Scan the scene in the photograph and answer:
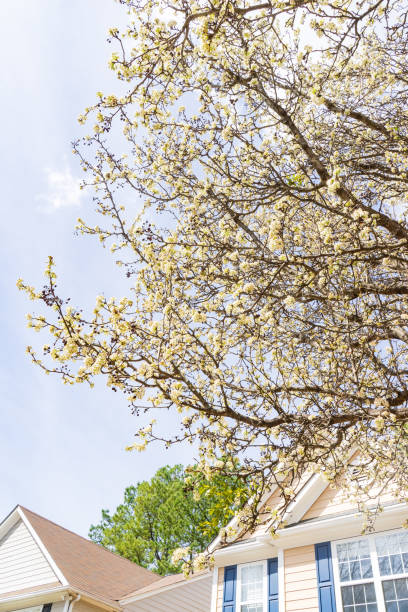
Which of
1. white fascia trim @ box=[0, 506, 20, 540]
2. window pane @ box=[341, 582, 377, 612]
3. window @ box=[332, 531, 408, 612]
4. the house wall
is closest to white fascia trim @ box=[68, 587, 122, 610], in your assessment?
the house wall

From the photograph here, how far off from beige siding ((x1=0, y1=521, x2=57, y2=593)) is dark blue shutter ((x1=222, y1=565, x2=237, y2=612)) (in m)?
4.87

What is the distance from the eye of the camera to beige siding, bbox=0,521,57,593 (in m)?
12.8

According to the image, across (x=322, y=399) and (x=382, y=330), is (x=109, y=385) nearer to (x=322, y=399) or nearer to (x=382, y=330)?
(x=322, y=399)

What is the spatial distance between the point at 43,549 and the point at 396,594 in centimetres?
945

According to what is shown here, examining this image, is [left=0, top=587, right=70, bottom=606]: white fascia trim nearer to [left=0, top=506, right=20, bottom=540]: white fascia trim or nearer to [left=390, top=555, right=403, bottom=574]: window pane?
[left=0, top=506, right=20, bottom=540]: white fascia trim

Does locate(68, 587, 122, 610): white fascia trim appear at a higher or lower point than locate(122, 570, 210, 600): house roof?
lower

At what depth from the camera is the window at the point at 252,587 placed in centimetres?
923

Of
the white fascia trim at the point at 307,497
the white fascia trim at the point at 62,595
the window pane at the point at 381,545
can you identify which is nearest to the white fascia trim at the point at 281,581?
the white fascia trim at the point at 307,497

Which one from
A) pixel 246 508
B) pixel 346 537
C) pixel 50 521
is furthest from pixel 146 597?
pixel 246 508

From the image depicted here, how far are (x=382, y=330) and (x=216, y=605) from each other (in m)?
7.65

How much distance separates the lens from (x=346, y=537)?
867cm

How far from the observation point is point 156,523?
25734 millimetres

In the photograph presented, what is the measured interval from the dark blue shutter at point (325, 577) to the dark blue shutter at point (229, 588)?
80.0 inches

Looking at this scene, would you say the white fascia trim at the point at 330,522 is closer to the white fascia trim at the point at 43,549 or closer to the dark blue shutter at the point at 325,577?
the dark blue shutter at the point at 325,577
